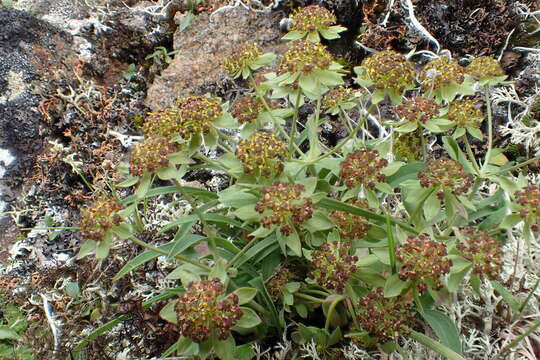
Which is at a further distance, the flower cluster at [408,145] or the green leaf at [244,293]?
the flower cluster at [408,145]

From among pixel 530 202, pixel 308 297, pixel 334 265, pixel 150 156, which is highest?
pixel 150 156

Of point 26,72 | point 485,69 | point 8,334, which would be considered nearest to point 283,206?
point 485,69

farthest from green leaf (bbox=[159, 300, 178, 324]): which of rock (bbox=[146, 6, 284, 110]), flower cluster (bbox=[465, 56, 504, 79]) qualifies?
rock (bbox=[146, 6, 284, 110])

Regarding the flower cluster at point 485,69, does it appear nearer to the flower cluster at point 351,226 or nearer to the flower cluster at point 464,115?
the flower cluster at point 464,115

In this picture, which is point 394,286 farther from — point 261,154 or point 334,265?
Answer: point 261,154

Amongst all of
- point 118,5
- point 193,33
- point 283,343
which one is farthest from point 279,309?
point 118,5

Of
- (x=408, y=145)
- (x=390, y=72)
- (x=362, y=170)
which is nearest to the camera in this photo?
(x=362, y=170)

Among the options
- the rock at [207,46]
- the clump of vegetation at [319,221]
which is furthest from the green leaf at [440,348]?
the rock at [207,46]
